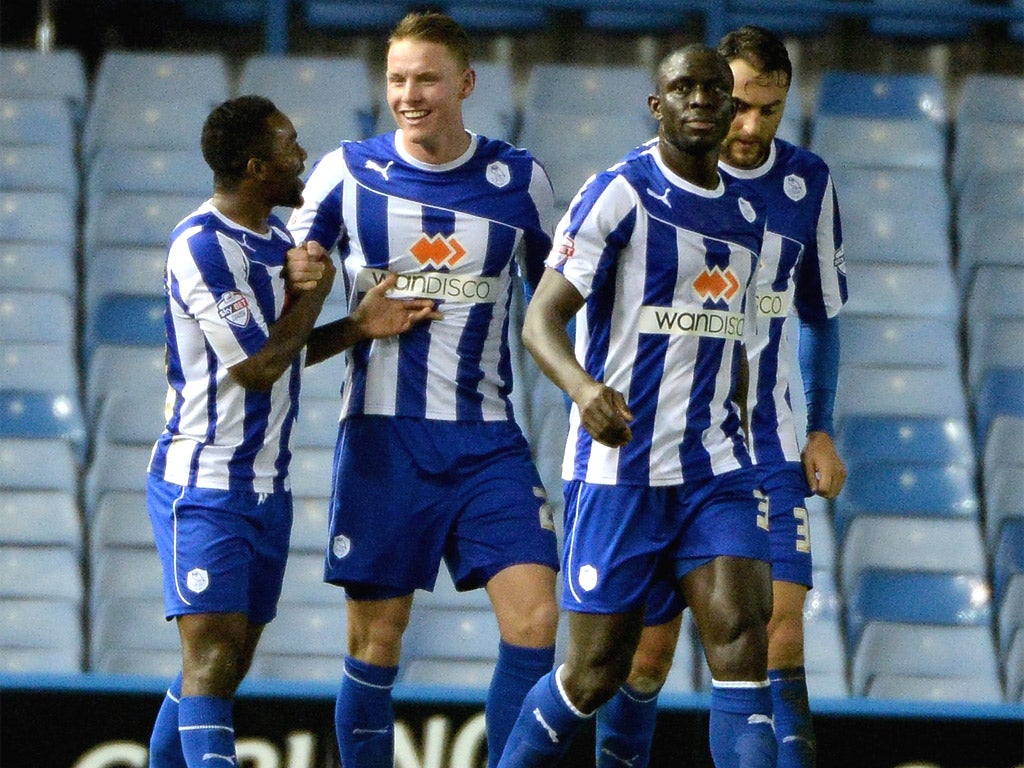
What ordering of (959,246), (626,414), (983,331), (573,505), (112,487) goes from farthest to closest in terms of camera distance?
(959,246) → (983,331) → (112,487) → (573,505) → (626,414)

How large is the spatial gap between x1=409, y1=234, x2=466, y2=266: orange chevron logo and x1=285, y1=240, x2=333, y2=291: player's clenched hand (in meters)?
0.23

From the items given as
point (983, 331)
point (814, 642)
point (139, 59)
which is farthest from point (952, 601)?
point (139, 59)

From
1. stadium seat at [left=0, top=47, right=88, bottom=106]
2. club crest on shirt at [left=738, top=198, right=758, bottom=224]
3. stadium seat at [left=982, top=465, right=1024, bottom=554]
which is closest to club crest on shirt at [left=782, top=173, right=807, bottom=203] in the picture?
club crest on shirt at [left=738, top=198, right=758, bottom=224]

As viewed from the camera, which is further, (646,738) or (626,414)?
(646,738)

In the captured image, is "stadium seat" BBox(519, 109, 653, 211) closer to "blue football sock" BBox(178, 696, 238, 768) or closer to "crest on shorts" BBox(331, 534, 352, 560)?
"crest on shorts" BBox(331, 534, 352, 560)

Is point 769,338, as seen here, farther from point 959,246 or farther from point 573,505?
point 959,246

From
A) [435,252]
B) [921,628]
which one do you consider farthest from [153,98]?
[921,628]

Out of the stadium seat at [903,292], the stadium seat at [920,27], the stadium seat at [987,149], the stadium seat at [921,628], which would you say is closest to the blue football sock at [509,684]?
the stadium seat at [921,628]

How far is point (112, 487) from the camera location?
6.02 meters

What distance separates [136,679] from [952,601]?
2799 millimetres

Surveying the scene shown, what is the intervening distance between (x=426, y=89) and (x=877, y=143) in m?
3.82

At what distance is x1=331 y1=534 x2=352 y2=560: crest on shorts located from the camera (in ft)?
13.0

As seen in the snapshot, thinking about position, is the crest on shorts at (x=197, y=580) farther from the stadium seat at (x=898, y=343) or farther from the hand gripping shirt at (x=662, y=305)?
the stadium seat at (x=898, y=343)

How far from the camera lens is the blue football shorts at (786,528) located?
161 inches
